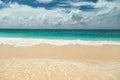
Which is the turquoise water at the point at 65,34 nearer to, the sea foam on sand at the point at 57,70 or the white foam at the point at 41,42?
the white foam at the point at 41,42

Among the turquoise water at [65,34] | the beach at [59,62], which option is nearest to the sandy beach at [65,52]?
the beach at [59,62]

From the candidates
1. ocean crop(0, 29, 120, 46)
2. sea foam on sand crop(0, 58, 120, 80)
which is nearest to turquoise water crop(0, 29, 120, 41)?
ocean crop(0, 29, 120, 46)

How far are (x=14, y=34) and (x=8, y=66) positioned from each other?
0.40 metres

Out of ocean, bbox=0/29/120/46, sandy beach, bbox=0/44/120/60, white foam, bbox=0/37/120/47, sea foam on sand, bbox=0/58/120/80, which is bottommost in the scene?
sea foam on sand, bbox=0/58/120/80

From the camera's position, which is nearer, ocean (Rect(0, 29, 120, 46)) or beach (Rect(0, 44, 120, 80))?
beach (Rect(0, 44, 120, 80))

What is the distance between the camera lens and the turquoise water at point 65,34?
2.29 metres

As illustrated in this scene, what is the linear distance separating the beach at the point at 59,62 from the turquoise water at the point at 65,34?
0.11 metres

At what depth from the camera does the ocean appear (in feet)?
7.55

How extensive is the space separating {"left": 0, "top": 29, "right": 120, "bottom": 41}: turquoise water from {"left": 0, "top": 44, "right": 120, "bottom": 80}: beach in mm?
112

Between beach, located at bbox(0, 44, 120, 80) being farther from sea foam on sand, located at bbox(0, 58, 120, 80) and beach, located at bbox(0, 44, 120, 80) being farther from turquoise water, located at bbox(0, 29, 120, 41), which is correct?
turquoise water, located at bbox(0, 29, 120, 41)

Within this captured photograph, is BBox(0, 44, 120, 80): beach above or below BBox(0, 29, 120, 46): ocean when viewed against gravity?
below

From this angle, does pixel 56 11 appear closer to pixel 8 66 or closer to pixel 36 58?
pixel 36 58

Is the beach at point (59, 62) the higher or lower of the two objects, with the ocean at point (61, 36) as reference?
lower

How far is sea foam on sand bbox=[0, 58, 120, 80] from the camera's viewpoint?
1996 millimetres
